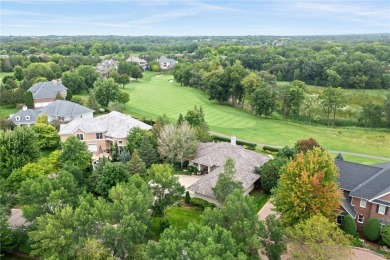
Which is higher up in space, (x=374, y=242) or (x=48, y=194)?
(x=48, y=194)

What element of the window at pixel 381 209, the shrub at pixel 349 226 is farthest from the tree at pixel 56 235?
the window at pixel 381 209

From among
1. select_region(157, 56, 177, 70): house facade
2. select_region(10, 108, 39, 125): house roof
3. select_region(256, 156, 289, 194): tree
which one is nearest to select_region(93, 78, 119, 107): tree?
select_region(10, 108, 39, 125): house roof

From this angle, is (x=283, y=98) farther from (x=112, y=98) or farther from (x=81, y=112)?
(x=81, y=112)

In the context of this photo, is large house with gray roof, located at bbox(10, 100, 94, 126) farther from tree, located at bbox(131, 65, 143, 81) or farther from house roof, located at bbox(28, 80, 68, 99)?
tree, located at bbox(131, 65, 143, 81)

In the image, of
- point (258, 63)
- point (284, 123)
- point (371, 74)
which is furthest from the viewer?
point (258, 63)

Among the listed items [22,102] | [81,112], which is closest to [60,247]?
[81,112]

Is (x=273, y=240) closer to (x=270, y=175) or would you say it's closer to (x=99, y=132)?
(x=270, y=175)
